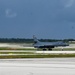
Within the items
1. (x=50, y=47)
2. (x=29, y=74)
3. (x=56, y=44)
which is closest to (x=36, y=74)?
(x=29, y=74)

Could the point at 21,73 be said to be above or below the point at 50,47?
below

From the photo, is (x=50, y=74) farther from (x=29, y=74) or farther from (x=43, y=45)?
(x=43, y=45)

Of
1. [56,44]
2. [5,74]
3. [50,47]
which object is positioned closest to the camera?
[5,74]

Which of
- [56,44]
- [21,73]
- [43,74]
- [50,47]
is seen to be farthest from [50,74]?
[56,44]

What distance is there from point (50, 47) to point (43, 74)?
49.9 m

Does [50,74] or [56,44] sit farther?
[56,44]

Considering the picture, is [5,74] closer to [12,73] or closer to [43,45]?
[12,73]

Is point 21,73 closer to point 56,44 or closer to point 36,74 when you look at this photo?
point 36,74

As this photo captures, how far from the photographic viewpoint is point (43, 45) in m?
67.4

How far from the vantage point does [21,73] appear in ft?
54.2

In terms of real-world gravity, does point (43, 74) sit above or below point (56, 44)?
below

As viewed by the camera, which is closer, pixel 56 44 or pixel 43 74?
pixel 43 74

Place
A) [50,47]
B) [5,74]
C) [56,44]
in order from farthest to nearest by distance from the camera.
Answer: [56,44] → [50,47] → [5,74]

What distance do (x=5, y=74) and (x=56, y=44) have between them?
5566 cm
